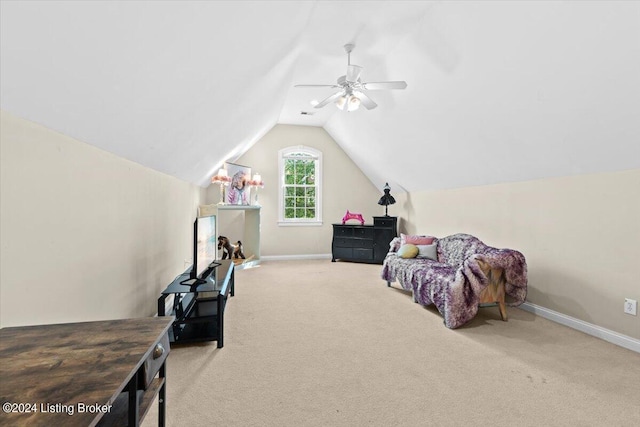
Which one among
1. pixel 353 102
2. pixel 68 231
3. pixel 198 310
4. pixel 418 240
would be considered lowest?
pixel 198 310

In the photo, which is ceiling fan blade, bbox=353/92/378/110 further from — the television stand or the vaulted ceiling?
→ the television stand

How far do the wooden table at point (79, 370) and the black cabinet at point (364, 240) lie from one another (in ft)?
17.5

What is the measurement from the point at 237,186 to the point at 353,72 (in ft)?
11.9

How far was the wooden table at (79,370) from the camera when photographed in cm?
69

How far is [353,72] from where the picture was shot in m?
3.03

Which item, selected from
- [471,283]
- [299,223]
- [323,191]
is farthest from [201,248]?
[323,191]

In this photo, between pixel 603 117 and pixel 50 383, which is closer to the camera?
pixel 50 383

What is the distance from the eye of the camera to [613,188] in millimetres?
2787

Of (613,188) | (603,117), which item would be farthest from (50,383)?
(613,188)

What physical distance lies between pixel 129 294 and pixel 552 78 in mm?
3682

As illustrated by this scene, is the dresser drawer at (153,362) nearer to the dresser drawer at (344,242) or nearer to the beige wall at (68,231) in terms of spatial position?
the beige wall at (68,231)

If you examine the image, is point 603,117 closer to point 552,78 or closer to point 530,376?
point 552,78

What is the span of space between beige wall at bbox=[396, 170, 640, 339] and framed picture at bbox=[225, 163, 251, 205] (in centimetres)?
419

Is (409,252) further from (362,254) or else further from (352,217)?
(352,217)
